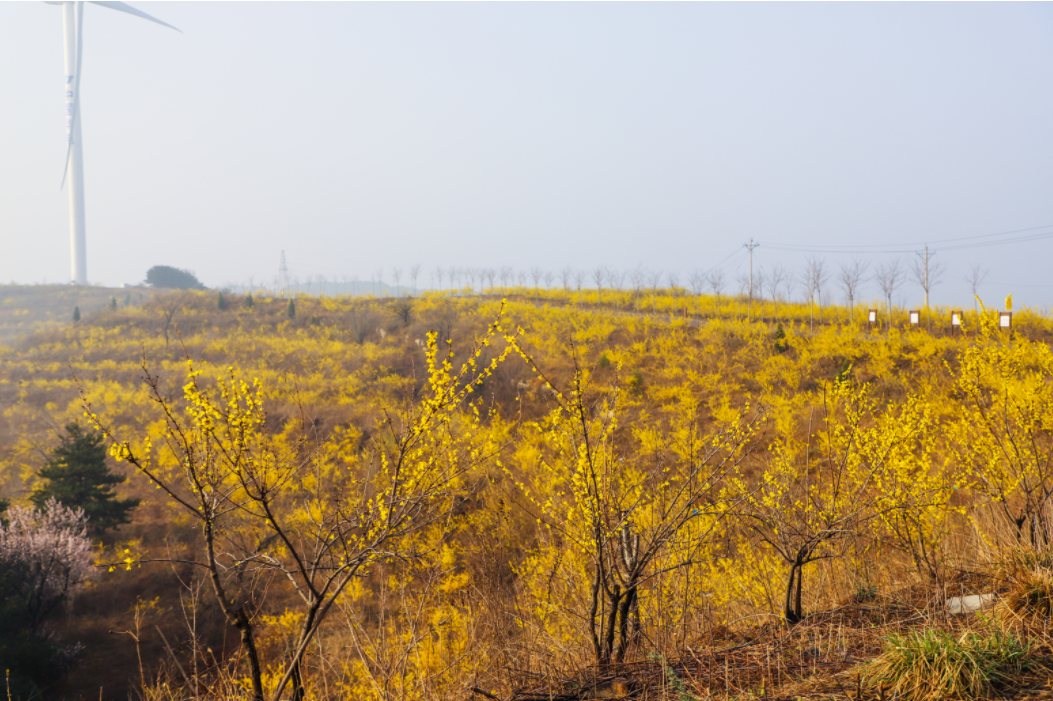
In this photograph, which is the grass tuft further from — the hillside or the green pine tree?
the green pine tree

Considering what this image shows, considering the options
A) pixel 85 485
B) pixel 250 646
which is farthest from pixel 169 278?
pixel 250 646

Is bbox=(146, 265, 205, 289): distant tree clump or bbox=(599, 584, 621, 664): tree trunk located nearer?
bbox=(599, 584, 621, 664): tree trunk

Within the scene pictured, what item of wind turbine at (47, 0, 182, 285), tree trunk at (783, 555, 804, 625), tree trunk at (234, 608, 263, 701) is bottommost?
tree trunk at (783, 555, 804, 625)

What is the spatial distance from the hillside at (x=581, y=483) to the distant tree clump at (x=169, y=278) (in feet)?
56.6

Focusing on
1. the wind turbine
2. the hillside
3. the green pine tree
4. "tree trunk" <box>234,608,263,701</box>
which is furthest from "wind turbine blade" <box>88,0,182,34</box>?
"tree trunk" <box>234,608,263,701</box>

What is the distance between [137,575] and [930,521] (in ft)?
65.0

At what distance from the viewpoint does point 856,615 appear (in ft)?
16.0

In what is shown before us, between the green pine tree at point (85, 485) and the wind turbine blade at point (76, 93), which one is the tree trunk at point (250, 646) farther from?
the wind turbine blade at point (76, 93)

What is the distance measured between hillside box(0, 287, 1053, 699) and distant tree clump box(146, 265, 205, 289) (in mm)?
17258

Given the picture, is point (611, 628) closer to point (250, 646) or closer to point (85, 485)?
point (250, 646)

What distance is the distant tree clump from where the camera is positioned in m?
69.1

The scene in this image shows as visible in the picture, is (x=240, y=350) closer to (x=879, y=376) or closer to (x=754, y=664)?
(x=879, y=376)

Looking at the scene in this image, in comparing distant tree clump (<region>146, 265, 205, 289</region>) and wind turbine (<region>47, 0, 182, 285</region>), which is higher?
wind turbine (<region>47, 0, 182, 285</region>)

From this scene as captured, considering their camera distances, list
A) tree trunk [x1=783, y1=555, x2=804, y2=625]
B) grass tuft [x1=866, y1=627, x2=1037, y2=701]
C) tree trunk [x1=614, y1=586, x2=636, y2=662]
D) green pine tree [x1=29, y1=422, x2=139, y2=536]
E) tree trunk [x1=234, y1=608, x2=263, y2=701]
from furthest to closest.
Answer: green pine tree [x1=29, y1=422, x2=139, y2=536] < tree trunk [x1=783, y1=555, x2=804, y2=625] < tree trunk [x1=614, y1=586, x2=636, y2=662] < tree trunk [x1=234, y1=608, x2=263, y2=701] < grass tuft [x1=866, y1=627, x2=1037, y2=701]
